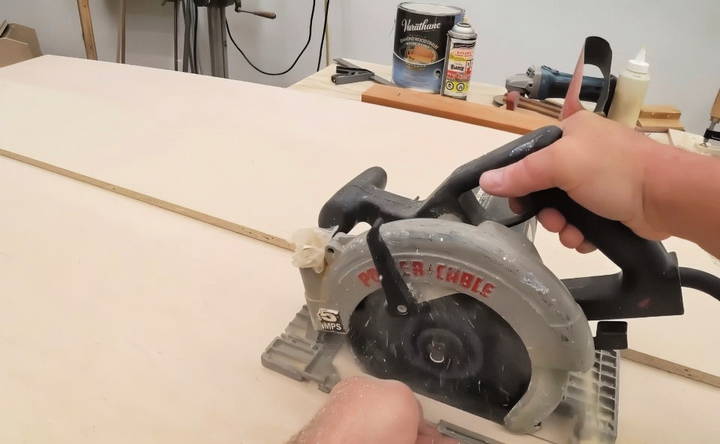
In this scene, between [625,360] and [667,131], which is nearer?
[625,360]

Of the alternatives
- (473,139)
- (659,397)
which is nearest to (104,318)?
(659,397)

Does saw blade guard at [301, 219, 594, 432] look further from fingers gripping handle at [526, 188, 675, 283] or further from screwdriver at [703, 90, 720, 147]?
screwdriver at [703, 90, 720, 147]

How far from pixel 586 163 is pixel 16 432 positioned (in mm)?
750

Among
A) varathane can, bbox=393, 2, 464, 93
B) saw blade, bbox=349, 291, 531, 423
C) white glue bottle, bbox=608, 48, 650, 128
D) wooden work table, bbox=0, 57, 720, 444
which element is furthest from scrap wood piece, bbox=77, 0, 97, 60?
saw blade, bbox=349, 291, 531, 423

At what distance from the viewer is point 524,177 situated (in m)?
0.60

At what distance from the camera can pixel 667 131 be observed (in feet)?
5.40

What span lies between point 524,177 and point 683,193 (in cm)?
16

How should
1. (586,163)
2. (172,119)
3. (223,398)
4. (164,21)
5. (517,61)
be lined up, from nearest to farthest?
(586,163)
(223,398)
(172,119)
(517,61)
(164,21)

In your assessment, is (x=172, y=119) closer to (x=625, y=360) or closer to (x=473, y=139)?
(x=473, y=139)

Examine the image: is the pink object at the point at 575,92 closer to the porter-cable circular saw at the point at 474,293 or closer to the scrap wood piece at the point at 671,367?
the porter-cable circular saw at the point at 474,293

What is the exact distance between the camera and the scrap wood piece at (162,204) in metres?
1.07

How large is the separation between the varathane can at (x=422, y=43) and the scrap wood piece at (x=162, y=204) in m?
1.00

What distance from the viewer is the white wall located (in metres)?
2.18

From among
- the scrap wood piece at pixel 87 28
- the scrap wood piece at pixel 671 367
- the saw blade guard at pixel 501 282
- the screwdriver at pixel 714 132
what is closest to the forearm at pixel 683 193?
the saw blade guard at pixel 501 282
